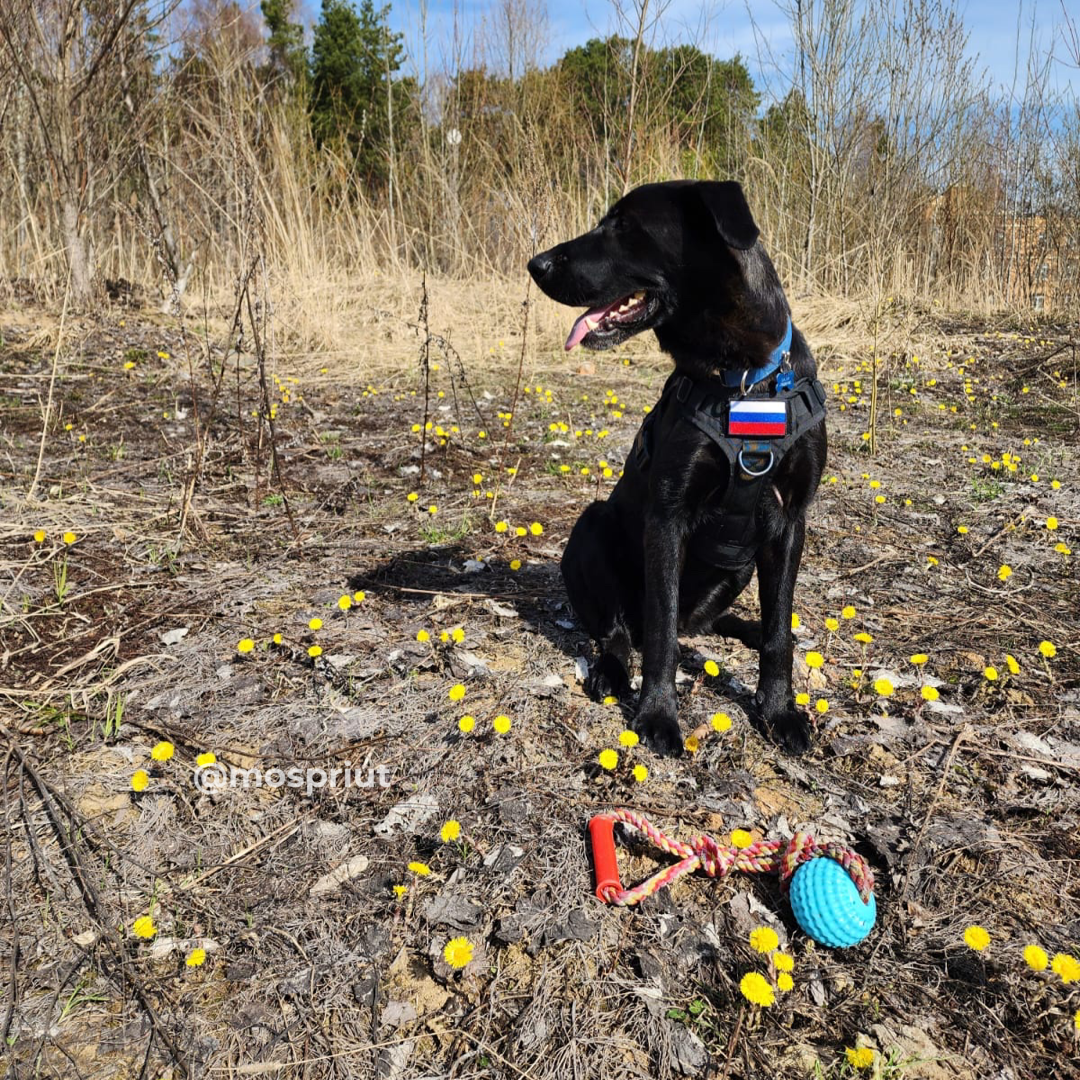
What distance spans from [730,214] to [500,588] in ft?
5.29

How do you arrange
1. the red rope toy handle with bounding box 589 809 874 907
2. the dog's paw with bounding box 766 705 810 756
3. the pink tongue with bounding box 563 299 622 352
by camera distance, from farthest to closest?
the pink tongue with bounding box 563 299 622 352
the dog's paw with bounding box 766 705 810 756
the red rope toy handle with bounding box 589 809 874 907

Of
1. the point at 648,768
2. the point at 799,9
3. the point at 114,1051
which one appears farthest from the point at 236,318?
the point at 799,9

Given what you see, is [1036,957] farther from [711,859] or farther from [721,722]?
[721,722]

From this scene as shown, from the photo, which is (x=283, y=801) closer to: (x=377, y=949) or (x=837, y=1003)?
(x=377, y=949)

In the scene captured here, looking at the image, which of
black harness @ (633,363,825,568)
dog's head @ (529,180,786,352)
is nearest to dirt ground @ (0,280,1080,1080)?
black harness @ (633,363,825,568)

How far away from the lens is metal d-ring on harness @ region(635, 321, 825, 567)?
2072 mm

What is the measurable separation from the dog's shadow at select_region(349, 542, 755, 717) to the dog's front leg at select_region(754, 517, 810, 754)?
0.17 m

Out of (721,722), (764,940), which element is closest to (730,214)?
(721,722)

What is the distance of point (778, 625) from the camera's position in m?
2.29

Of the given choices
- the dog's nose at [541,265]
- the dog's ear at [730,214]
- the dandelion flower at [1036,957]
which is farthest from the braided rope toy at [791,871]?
the dog's nose at [541,265]

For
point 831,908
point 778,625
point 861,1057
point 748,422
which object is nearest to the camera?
point 861,1057

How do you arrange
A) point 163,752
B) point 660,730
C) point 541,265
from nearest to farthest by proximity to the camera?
point 163,752, point 660,730, point 541,265

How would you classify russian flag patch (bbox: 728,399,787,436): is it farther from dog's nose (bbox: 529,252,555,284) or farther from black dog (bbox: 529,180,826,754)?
dog's nose (bbox: 529,252,555,284)

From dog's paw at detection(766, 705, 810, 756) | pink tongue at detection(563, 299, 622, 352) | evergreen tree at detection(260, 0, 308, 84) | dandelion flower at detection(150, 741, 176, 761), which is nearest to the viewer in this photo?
dandelion flower at detection(150, 741, 176, 761)
